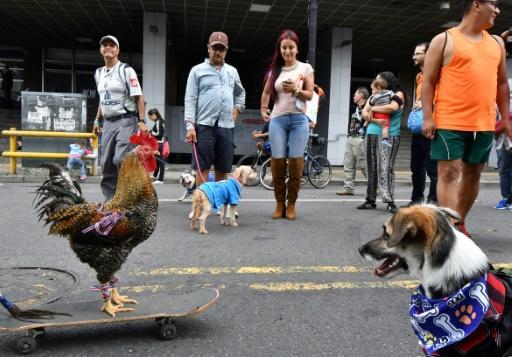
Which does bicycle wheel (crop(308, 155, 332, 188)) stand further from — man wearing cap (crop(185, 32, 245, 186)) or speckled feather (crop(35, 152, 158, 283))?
speckled feather (crop(35, 152, 158, 283))

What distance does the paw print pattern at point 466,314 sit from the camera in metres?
1.87

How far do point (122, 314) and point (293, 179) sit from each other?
364 cm

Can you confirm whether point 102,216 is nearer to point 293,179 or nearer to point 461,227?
point 461,227

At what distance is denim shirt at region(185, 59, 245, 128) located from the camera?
5867 millimetres

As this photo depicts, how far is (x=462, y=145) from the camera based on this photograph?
4.02m

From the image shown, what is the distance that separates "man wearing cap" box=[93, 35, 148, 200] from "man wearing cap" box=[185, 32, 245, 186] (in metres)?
0.72

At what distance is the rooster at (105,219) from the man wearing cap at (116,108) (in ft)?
7.71

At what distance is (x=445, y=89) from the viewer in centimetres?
400

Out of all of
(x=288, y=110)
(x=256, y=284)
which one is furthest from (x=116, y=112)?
(x=256, y=284)

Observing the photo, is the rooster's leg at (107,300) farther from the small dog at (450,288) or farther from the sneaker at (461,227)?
the sneaker at (461,227)

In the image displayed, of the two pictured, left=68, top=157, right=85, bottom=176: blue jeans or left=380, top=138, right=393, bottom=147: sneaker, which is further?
left=68, top=157, right=85, bottom=176: blue jeans

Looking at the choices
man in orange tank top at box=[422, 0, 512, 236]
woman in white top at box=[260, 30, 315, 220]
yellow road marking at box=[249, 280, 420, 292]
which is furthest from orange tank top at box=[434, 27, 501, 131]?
woman in white top at box=[260, 30, 315, 220]

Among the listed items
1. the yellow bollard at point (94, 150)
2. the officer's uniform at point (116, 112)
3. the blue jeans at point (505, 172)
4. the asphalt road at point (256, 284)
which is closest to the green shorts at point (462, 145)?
Result: the asphalt road at point (256, 284)

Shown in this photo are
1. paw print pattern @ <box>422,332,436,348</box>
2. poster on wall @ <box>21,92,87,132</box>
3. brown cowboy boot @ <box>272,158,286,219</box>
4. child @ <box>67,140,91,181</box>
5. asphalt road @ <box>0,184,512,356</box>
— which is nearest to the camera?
paw print pattern @ <box>422,332,436,348</box>
